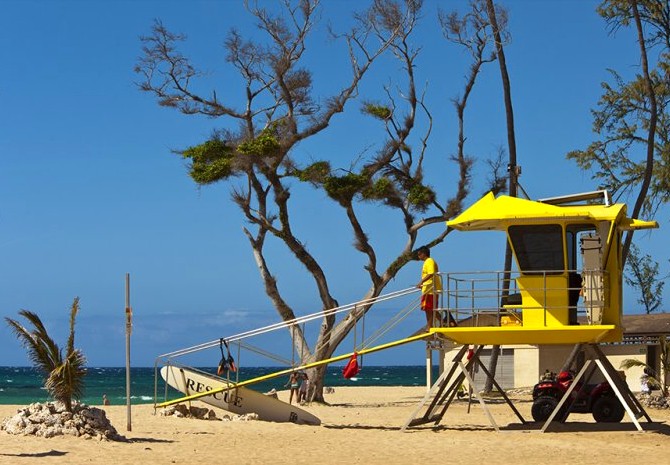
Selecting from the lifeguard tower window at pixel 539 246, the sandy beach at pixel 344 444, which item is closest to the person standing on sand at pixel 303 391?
the sandy beach at pixel 344 444

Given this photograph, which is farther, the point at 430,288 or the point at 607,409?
the point at 607,409

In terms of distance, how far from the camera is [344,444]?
2145 centimetres

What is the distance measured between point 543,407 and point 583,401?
36.3 inches

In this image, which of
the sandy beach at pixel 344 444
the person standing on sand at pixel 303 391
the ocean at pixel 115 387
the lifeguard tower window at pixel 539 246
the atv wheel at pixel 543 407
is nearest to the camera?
the sandy beach at pixel 344 444

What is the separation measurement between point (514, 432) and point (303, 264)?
14.9 metres

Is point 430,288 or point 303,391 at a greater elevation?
point 430,288

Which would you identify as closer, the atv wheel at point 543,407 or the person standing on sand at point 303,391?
the atv wheel at point 543,407

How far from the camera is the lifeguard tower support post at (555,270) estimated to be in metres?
23.1

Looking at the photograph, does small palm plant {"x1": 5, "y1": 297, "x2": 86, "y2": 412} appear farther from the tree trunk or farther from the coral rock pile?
the tree trunk

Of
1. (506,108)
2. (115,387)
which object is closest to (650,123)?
(506,108)

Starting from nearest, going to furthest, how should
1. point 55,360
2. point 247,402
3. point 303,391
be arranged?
1. point 55,360
2. point 247,402
3. point 303,391

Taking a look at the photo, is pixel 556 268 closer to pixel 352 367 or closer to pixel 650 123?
pixel 352 367

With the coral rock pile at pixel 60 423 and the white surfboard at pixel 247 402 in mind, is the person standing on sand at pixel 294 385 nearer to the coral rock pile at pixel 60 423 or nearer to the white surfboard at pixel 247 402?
the white surfboard at pixel 247 402

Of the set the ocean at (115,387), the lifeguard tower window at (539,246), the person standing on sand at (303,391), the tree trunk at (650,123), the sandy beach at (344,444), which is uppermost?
the tree trunk at (650,123)
